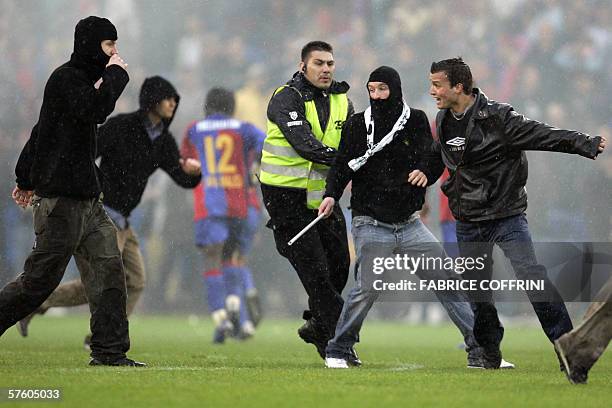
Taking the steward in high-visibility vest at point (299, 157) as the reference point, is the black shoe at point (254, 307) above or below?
below

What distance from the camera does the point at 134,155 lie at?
35.9 ft

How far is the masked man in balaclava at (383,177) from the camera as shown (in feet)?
29.3

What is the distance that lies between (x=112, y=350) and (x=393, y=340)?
512cm

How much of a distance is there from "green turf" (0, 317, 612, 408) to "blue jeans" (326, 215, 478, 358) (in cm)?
23

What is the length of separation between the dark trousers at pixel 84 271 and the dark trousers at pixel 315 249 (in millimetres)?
1230

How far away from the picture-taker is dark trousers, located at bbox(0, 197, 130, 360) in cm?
842

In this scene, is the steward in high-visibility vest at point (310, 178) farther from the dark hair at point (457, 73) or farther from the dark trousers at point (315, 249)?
the dark hair at point (457, 73)

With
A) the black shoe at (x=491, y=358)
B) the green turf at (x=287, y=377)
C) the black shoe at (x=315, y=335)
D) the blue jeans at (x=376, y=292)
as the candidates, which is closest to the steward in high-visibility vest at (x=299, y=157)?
the blue jeans at (x=376, y=292)

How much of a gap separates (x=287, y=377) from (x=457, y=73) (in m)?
2.31

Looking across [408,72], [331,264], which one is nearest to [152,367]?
[331,264]

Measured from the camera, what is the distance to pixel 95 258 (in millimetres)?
8711

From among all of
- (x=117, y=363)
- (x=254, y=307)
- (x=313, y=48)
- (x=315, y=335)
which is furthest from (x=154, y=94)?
(x=254, y=307)

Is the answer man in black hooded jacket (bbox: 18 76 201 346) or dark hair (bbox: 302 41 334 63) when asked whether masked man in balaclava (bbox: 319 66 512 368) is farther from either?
man in black hooded jacket (bbox: 18 76 201 346)

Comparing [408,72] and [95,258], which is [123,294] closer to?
[95,258]
